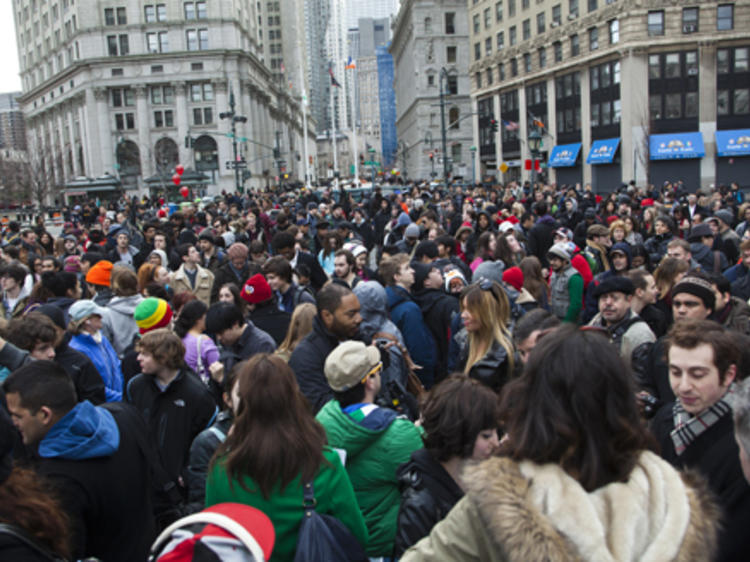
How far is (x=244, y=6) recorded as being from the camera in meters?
90.1

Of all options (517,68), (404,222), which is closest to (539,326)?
(404,222)

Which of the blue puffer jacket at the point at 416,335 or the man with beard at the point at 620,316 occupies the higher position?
the man with beard at the point at 620,316

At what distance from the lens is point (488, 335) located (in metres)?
5.05

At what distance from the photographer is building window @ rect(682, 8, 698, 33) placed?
4503cm

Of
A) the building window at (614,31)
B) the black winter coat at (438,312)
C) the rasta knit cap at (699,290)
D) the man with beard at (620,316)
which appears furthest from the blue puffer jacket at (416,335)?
the building window at (614,31)

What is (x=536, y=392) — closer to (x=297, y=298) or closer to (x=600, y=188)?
(x=297, y=298)

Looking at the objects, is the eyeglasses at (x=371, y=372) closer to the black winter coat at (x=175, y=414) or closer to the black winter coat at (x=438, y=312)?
the black winter coat at (x=175, y=414)

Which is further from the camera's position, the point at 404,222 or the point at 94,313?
the point at 404,222

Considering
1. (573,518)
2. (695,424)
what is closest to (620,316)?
(695,424)

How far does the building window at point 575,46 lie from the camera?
52316 millimetres

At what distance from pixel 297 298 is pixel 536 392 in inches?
239

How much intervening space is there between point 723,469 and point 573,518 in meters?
1.45

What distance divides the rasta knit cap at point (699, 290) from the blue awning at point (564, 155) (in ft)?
170

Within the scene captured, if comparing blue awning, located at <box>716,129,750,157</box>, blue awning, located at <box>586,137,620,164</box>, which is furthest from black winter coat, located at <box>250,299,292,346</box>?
blue awning, located at <box>716,129,750,157</box>
